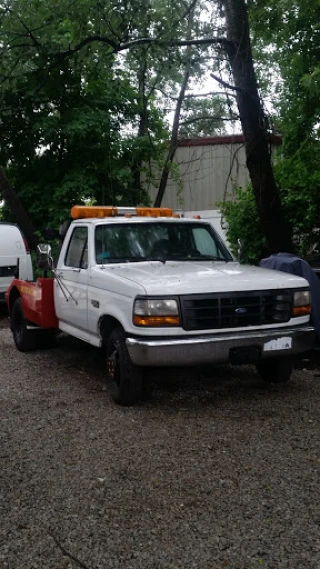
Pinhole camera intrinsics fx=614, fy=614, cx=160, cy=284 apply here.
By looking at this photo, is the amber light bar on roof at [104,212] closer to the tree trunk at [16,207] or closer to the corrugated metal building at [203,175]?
the tree trunk at [16,207]

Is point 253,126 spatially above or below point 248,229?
above

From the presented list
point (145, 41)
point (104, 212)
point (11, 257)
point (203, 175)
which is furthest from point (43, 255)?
point (203, 175)

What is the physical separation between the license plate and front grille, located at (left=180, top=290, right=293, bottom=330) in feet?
0.63

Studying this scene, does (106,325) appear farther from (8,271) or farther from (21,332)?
(8,271)

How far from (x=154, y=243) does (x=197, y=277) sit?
1234 mm

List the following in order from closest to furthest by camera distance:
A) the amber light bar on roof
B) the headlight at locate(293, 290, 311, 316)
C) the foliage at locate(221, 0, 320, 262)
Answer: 1. the headlight at locate(293, 290, 311, 316)
2. the amber light bar on roof
3. the foliage at locate(221, 0, 320, 262)

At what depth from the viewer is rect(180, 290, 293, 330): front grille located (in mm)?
5355

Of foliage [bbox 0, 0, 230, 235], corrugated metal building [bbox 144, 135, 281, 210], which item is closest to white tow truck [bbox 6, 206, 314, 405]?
foliage [bbox 0, 0, 230, 235]

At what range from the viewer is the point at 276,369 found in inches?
252

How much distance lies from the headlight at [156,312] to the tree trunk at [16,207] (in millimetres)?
10725

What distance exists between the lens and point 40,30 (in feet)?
33.1

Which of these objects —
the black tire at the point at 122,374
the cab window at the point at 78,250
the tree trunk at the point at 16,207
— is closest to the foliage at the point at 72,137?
the tree trunk at the point at 16,207

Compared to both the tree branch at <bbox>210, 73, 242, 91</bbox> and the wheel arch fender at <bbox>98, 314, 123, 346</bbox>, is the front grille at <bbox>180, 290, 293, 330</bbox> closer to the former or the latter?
the wheel arch fender at <bbox>98, 314, 123, 346</bbox>

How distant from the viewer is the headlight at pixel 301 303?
5.82 m
